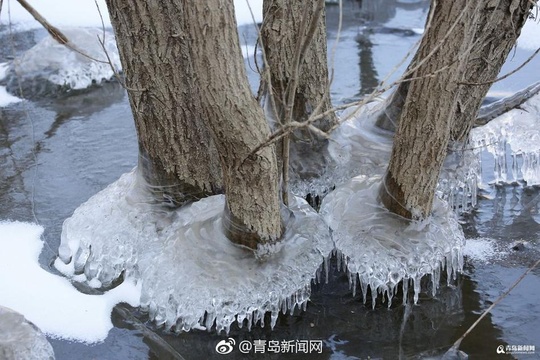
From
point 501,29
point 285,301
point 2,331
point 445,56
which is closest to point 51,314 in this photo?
point 2,331

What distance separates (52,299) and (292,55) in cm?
201

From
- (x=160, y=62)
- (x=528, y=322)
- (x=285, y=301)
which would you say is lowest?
(x=528, y=322)

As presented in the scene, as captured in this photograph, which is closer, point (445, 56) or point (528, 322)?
point (445, 56)

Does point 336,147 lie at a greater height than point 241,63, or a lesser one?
lesser

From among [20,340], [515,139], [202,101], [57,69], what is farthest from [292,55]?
[57,69]

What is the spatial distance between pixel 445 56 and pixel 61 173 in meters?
3.17

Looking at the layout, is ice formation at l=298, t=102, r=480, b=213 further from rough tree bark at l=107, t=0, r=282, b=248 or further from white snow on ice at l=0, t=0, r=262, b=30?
white snow on ice at l=0, t=0, r=262, b=30

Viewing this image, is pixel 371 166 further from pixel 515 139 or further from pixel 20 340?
pixel 20 340

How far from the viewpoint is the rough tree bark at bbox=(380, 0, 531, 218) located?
291 cm

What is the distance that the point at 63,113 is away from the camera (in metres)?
5.96

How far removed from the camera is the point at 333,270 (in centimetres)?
383

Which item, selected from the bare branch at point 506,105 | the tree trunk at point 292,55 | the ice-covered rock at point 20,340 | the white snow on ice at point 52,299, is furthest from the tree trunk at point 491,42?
the ice-covered rock at point 20,340

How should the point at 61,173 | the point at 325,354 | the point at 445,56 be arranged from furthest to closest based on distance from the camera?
the point at 61,173 → the point at 325,354 → the point at 445,56

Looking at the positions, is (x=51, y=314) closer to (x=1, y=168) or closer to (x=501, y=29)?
(x=1, y=168)
